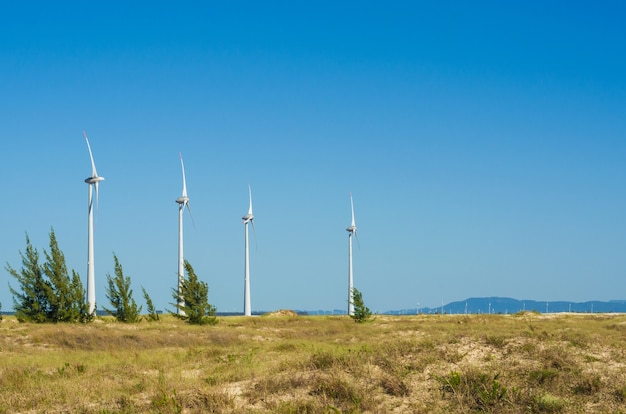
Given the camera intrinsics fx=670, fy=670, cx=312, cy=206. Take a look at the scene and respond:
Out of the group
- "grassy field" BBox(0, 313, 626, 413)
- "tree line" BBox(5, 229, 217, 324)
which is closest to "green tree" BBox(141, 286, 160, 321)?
"tree line" BBox(5, 229, 217, 324)

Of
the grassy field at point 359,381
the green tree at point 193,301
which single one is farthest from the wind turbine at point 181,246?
the grassy field at point 359,381

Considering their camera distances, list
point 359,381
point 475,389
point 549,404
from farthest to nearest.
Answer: point 359,381, point 475,389, point 549,404

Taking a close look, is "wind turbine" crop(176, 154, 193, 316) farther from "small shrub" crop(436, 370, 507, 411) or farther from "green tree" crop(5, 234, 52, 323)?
"small shrub" crop(436, 370, 507, 411)

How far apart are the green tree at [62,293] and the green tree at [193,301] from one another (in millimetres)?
9321

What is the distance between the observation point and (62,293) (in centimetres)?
6056

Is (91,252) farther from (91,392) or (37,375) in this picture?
(91,392)

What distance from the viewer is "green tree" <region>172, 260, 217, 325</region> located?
64750 millimetres

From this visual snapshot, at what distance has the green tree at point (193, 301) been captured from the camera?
64750mm

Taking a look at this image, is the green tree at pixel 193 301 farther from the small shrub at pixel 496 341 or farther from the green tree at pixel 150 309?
the small shrub at pixel 496 341

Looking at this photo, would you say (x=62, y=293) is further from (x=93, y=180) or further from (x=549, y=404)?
(x=549, y=404)

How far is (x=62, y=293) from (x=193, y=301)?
1223 centimetres

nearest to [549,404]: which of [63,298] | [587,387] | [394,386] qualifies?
[587,387]

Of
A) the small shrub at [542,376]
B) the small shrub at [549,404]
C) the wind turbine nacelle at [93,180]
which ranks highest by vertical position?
the wind turbine nacelle at [93,180]

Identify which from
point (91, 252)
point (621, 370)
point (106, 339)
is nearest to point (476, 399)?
point (621, 370)
